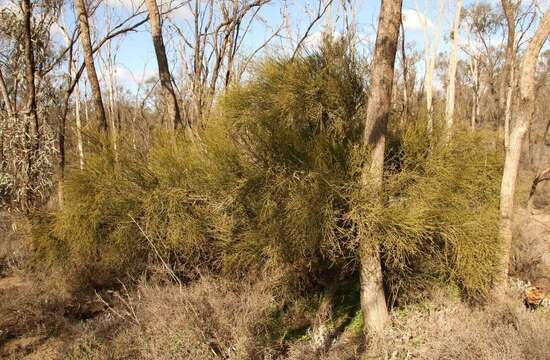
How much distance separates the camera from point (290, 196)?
19.8 feet

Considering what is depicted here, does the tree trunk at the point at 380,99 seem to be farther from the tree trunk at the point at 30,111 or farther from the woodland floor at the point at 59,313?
the tree trunk at the point at 30,111

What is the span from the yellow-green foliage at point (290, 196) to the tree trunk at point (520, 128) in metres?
0.20

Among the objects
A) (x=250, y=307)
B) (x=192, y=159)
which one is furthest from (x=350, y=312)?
(x=192, y=159)

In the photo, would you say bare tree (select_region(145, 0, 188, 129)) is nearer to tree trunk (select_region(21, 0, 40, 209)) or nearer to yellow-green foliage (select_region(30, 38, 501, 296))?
yellow-green foliage (select_region(30, 38, 501, 296))

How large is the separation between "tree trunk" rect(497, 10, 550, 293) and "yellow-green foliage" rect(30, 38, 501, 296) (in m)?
0.20

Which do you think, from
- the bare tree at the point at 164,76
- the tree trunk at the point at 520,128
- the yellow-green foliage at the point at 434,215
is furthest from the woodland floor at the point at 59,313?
the bare tree at the point at 164,76

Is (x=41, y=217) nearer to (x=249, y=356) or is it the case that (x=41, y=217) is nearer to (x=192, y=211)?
(x=192, y=211)

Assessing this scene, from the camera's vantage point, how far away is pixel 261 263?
22.7ft

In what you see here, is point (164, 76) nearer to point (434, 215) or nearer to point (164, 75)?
point (164, 75)

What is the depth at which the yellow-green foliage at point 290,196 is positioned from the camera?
19.0ft

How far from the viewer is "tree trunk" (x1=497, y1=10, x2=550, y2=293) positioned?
18.7ft

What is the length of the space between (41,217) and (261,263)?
445cm

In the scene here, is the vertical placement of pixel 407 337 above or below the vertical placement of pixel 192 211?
below

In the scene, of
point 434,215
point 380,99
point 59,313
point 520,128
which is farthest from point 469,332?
point 59,313
